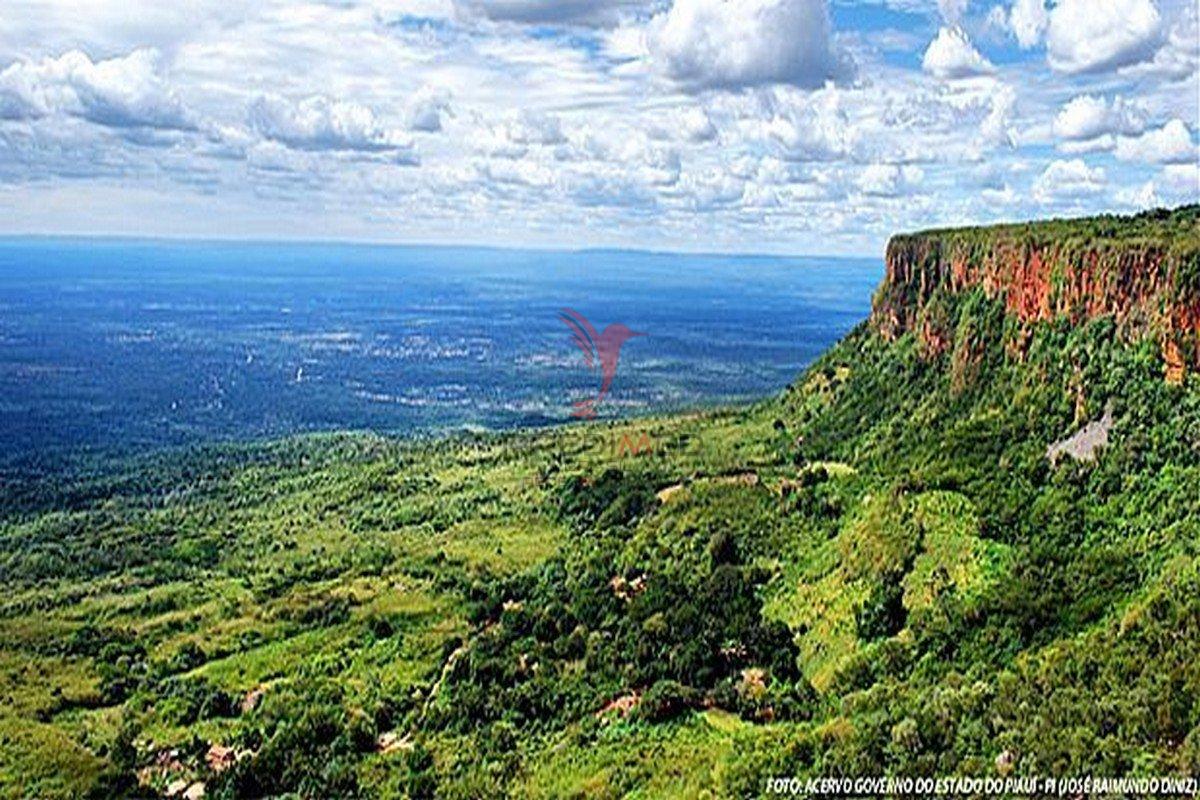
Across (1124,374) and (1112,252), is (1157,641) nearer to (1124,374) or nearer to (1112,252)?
(1124,374)

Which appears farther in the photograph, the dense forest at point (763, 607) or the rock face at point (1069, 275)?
the rock face at point (1069, 275)

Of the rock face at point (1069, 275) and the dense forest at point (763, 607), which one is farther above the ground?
the rock face at point (1069, 275)

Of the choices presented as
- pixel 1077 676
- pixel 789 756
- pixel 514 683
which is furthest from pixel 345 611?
pixel 1077 676

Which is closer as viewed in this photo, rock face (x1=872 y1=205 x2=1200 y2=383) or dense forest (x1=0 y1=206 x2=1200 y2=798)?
dense forest (x1=0 y1=206 x2=1200 y2=798)

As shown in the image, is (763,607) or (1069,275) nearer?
(763,607)

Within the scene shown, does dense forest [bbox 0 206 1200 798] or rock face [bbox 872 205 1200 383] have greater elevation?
rock face [bbox 872 205 1200 383]
